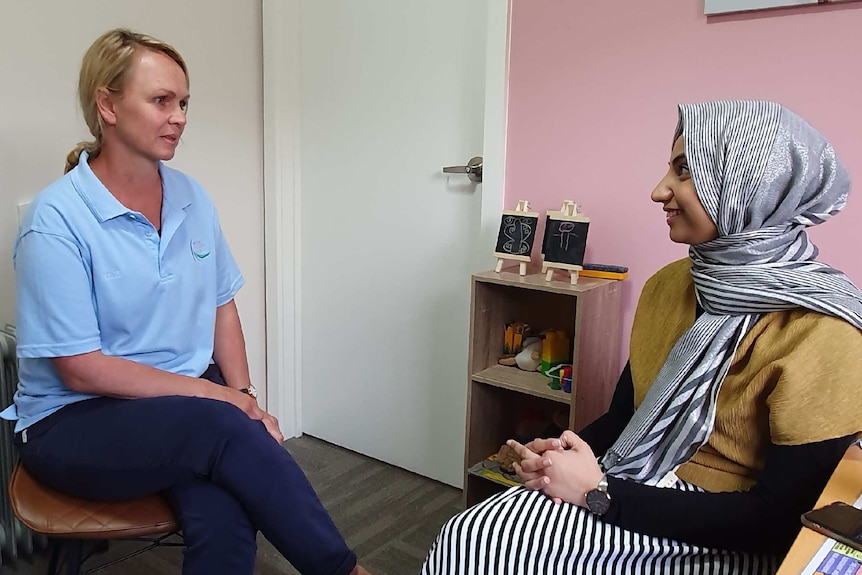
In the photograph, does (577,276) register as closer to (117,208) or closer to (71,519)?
(117,208)

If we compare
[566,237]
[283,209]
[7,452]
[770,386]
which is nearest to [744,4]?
[566,237]

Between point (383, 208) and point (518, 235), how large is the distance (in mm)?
635

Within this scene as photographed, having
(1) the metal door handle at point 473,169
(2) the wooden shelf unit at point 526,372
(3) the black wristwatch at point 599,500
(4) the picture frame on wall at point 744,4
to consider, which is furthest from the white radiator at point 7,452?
(4) the picture frame on wall at point 744,4

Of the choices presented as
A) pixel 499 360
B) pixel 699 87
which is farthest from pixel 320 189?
pixel 699 87

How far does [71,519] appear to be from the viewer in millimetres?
1323

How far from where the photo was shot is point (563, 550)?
108 cm

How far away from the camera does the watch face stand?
109 centimetres

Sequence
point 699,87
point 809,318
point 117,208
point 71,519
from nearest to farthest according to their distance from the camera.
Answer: point 809,318, point 71,519, point 117,208, point 699,87

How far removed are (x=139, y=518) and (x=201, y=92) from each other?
1.47 m

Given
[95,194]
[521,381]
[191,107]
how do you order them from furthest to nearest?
[191,107] → [521,381] → [95,194]

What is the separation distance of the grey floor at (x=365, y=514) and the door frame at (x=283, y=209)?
0.23m

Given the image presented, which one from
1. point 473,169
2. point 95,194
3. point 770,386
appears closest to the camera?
point 770,386

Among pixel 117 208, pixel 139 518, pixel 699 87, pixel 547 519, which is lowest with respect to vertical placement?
pixel 139 518

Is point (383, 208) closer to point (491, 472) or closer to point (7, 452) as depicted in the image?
point (491, 472)
